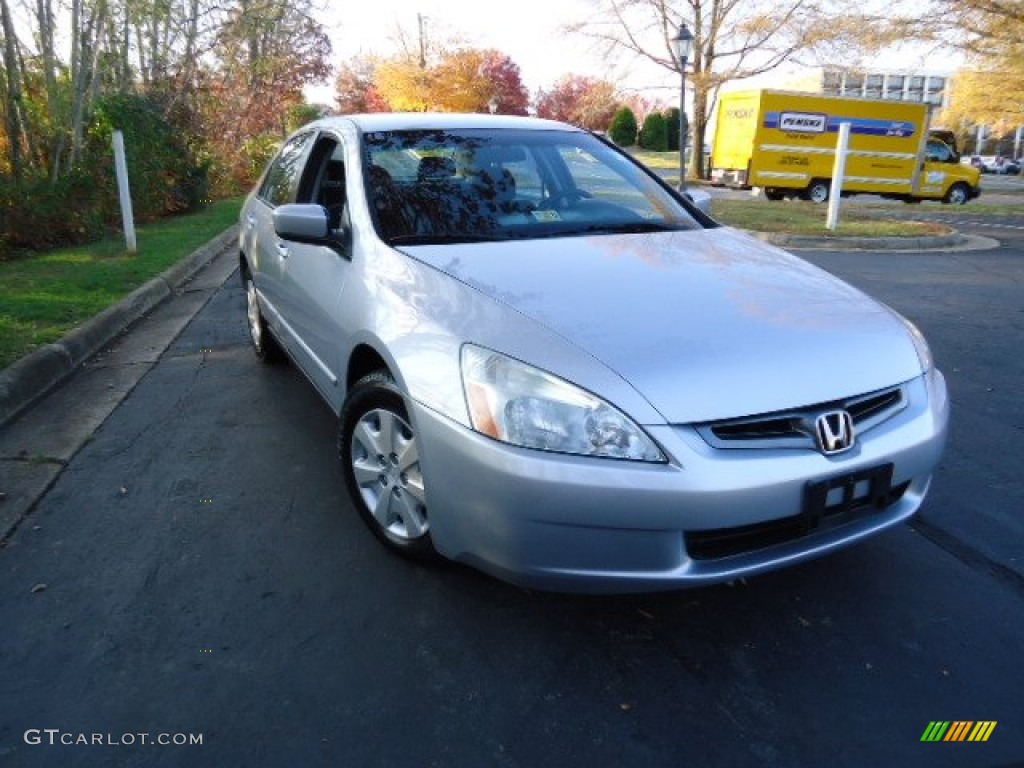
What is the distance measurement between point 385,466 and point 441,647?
0.67 m

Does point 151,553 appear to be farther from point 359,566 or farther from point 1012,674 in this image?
point 1012,674

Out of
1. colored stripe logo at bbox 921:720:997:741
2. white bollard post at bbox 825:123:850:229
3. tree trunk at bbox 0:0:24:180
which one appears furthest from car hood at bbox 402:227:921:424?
white bollard post at bbox 825:123:850:229

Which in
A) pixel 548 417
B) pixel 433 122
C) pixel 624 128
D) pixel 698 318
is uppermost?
pixel 624 128

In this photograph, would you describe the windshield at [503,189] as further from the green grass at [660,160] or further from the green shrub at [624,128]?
the green shrub at [624,128]

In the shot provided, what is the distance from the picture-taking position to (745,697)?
6.97ft

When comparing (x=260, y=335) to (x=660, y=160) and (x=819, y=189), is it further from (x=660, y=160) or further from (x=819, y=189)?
(x=660, y=160)

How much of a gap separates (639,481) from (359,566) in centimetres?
124

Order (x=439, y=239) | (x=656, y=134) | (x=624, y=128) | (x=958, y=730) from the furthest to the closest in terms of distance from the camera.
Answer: (x=624, y=128), (x=656, y=134), (x=439, y=239), (x=958, y=730)

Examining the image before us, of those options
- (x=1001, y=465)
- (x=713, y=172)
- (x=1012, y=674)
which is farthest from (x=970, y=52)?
(x=1012, y=674)

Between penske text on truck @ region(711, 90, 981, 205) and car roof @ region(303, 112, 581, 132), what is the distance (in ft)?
64.5

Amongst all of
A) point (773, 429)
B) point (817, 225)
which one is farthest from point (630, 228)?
point (817, 225)

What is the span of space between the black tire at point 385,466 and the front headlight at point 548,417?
39 cm

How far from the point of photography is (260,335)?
5.12m

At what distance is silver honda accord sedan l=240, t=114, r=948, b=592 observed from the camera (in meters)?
2.04
